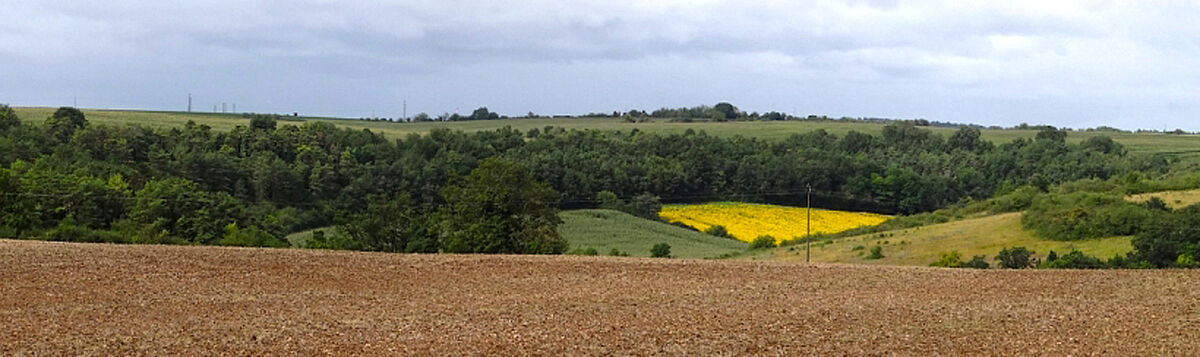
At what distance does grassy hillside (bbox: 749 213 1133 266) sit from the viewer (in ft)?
161

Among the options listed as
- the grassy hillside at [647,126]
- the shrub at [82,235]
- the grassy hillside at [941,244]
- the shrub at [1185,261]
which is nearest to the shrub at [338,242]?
the shrub at [82,235]

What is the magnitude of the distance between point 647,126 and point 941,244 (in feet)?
372

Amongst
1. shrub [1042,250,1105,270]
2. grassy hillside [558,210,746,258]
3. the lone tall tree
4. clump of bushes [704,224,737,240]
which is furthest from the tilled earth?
clump of bushes [704,224,737,240]

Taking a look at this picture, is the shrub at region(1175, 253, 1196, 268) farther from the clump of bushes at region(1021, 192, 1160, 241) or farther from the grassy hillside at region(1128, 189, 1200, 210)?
the grassy hillside at region(1128, 189, 1200, 210)

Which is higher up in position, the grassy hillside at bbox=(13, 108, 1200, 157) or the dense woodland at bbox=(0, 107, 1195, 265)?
the grassy hillside at bbox=(13, 108, 1200, 157)

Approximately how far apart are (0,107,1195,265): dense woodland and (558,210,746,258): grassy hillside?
15.4 ft

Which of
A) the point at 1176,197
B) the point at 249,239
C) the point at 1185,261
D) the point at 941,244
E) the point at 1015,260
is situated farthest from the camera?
the point at 1176,197

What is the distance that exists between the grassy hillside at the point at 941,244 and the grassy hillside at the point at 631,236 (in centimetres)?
667

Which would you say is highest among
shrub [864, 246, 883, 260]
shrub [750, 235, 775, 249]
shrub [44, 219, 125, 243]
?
shrub [44, 219, 125, 243]

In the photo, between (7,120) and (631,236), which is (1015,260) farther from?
(7,120)

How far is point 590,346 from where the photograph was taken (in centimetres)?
1461

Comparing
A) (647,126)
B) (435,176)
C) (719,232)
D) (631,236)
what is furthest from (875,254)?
(647,126)

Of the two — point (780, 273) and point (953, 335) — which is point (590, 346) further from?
point (780, 273)

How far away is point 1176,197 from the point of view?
59.5m
